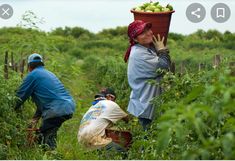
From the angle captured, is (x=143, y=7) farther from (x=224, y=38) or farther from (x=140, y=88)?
(x=224, y=38)

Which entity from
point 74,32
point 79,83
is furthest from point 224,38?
point 79,83

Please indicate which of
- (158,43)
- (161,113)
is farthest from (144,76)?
(161,113)

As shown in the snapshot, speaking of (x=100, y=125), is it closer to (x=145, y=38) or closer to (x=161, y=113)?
(x=161, y=113)

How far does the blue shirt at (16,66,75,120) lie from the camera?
9.54 m

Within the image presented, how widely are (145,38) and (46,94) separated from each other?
1611 mm

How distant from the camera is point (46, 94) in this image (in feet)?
31.6

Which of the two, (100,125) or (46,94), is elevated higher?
(46,94)

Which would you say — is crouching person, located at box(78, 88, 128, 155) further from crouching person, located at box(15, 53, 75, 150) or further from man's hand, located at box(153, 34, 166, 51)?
man's hand, located at box(153, 34, 166, 51)

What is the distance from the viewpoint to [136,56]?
8898 millimetres

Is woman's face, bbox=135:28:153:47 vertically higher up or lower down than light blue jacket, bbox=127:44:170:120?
higher up

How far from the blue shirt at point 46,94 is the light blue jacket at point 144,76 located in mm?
1158

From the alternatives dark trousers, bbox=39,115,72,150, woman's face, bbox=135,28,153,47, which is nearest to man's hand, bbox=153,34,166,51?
woman's face, bbox=135,28,153,47

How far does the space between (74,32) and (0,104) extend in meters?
34.2

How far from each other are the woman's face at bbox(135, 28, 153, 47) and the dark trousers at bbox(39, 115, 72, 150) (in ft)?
5.20
